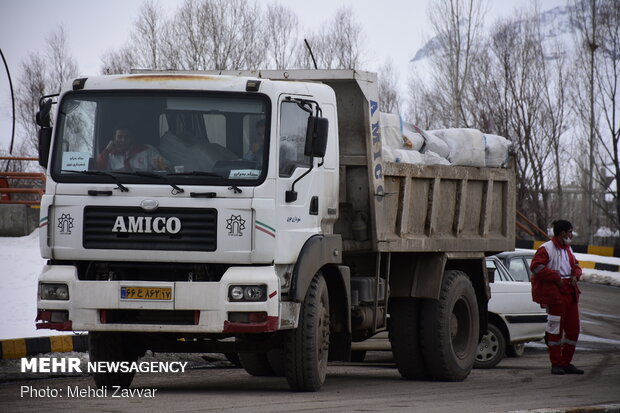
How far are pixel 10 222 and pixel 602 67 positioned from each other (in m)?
24.4

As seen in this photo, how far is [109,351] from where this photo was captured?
32.4ft

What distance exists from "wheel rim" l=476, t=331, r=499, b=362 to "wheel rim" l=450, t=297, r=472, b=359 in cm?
161

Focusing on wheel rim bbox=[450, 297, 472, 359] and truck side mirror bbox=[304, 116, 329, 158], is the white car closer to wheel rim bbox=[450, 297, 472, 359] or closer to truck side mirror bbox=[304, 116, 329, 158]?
wheel rim bbox=[450, 297, 472, 359]

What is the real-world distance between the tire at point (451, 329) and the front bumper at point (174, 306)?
322 cm

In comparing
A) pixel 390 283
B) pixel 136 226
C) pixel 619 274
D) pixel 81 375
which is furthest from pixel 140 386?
pixel 619 274

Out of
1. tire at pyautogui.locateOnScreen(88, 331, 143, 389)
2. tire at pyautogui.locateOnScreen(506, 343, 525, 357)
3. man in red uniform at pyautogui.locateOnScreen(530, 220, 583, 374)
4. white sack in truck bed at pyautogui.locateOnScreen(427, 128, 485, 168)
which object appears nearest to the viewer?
tire at pyautogui.locateOnScreen(88, 331, 143, 389)

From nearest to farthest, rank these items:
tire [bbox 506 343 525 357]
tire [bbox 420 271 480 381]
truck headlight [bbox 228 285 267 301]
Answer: truck headlight [bbox 228 285 267 301]
tire [bbox 420 271 480 381]
tire [bbox 506 343 525 357]

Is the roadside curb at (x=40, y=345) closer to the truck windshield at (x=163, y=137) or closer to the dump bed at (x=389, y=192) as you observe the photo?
the truck windshield at (x=163, y=137)

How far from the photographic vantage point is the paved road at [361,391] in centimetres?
843

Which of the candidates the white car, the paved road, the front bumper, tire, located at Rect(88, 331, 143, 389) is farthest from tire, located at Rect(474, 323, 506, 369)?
the front bumper

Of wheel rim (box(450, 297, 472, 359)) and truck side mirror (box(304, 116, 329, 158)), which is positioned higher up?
truck side mirror (box(304, 116, 329, 158))

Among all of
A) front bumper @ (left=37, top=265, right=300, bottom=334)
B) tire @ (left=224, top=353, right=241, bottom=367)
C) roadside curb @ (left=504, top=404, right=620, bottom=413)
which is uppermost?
front bumper @ (left=37, top=265, right=300, bottom=334)

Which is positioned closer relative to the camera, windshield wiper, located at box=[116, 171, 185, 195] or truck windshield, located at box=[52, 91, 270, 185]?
windshield wiper, located at box=[116, 171, 185, 195]

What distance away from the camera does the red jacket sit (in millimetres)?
12375
